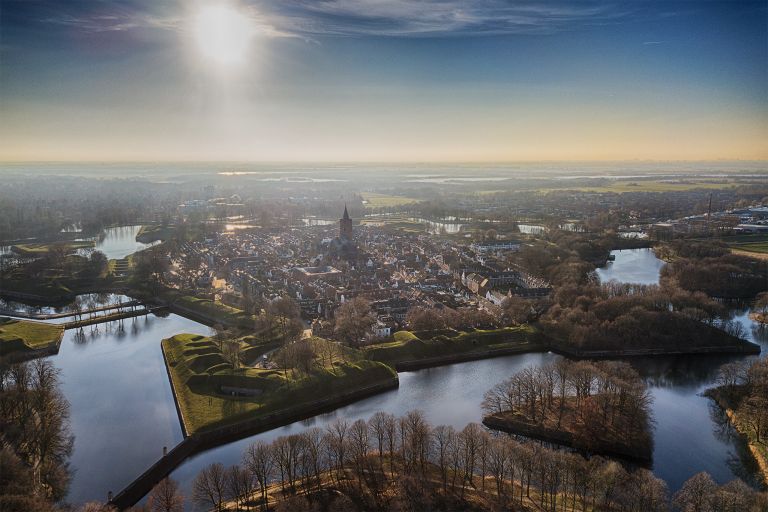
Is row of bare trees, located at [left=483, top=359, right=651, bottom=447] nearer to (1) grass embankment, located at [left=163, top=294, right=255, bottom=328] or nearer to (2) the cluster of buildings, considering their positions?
(2) the cluster of buildings

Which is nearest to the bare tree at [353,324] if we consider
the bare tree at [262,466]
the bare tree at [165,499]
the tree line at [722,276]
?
the bare tree at [262,466]

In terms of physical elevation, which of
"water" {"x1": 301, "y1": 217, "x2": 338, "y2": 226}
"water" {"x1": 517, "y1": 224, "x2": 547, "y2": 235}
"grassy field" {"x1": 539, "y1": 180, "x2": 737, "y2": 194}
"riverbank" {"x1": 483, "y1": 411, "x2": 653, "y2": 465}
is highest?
"grassy field" {"x1": 539, "y1": 180, "x2": 737, "y2": 194}

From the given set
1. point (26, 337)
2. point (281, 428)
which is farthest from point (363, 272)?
point (281, 428)

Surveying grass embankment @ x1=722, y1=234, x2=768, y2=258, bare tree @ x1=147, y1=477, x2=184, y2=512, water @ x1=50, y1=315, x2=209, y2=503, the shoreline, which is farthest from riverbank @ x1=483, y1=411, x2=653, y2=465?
grass embankment @ x1=722, y1=234, x2=768, y2=258

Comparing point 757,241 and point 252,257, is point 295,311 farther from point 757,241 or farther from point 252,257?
point 757,241

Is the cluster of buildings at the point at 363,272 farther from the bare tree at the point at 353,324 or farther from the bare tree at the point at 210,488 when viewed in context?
the bare tree at the point at 210,488

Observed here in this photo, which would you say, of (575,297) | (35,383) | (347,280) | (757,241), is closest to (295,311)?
(347,280)
